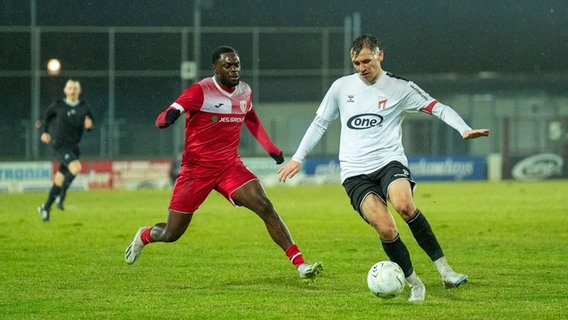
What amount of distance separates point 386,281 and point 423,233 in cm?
85

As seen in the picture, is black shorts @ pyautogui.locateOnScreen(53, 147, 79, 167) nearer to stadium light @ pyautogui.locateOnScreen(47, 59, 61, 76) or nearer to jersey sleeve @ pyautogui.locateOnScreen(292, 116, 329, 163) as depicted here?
jersey sleeve @ pyautogui.locateOnScreen(292, 116, 329, 163)

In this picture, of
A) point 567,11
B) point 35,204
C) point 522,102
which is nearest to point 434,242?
point 35,204

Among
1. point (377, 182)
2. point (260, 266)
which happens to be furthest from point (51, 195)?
point (377, 182)

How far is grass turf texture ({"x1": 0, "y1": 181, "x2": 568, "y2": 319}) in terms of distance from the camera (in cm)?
866

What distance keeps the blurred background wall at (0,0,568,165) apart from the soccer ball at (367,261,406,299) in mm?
25212

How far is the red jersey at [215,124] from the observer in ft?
35.3

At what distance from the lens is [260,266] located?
474 inches

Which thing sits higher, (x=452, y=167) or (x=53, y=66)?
(x=53, y=66)

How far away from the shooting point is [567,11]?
55.7 metres

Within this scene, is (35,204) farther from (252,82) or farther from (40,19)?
(40,19)

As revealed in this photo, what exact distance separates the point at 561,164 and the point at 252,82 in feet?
36.9

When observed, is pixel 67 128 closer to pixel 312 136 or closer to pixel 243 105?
pixel 243 105

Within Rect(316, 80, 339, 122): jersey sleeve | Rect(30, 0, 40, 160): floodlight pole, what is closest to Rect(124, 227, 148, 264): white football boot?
Rect(316, 80, 339, 122): jersey sleeve

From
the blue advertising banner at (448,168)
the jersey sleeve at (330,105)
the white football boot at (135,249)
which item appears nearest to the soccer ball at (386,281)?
the jersey sleeve at (330,105)
